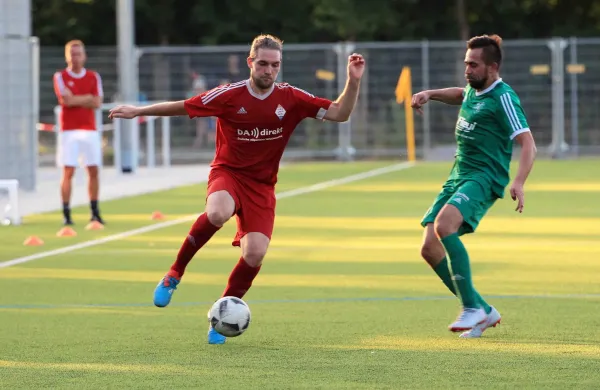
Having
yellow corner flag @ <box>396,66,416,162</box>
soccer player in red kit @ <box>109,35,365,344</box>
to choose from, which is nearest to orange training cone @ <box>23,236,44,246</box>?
→ soccer player in red kit @ <box>109,35,365,344</box>

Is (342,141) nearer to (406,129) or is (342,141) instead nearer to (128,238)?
(406,129)

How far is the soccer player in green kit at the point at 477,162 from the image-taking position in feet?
30.1

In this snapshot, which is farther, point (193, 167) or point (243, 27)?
point (243, 27)

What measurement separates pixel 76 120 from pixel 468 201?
9.82 meters

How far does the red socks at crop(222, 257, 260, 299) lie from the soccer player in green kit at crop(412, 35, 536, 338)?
1.15 m

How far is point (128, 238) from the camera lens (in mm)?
16609

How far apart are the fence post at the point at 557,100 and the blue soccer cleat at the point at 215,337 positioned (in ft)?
86.0

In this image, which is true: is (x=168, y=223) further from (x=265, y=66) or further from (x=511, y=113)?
(x=511, y=113)

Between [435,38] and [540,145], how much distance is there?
9.58 meters

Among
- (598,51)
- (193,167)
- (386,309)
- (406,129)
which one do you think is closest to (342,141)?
(406,129)

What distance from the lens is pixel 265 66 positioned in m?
9.08

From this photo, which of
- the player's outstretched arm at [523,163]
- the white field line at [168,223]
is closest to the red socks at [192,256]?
the player's outstretched arm at [523,163]

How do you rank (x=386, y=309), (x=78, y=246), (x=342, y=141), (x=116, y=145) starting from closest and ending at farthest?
(x=386, y=309) < (x=78, y=246) < (x=116, y=145) < (x=342, y=141)

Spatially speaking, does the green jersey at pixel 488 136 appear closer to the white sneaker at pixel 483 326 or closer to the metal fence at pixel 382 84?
the white sneaker at pixel 483 326
